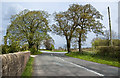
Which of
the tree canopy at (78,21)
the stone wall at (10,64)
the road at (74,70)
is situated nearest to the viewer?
the stone wall at (10,64)

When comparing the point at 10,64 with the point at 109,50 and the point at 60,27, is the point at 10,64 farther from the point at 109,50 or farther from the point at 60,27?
the point at 60,27

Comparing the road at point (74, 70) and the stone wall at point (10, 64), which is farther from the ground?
the stone wall at point (10, 64)

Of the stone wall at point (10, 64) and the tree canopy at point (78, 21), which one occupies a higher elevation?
the tree canopy at point (78, 21)

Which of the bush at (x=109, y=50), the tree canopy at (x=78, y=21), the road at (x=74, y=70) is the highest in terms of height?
the tree canopy at (x=78, y=21)

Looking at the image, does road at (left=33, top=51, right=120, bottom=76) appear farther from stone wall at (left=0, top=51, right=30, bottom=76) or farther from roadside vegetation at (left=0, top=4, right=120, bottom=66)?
roadside vegetation at (left=0, top=4, right=120, bottom=66)

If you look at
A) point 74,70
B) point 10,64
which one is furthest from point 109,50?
point 10,64

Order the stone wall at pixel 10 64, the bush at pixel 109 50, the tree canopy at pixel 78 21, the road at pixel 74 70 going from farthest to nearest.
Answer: the tree canopy at pixel 78 21, the bush at pixel 109 50, the road at pixel 74 70, the stone wall at pixel 10 64

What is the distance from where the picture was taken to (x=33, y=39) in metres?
37.7

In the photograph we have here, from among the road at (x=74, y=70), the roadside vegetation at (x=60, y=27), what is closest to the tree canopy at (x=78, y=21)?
the roadside vegetation at (x=60, y=27)

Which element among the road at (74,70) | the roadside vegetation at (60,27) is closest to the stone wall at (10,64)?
the road at (74,70)

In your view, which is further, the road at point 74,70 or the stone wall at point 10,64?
the road at point 74,70

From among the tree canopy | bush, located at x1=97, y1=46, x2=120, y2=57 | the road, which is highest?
the tree canopy

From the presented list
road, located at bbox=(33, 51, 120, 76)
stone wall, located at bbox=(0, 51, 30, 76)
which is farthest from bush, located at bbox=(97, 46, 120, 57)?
stone wall, located at bbox=(0, 51, 30, 76)

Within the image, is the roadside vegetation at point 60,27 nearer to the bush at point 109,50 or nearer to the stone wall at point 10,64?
the bush at point 109,50
